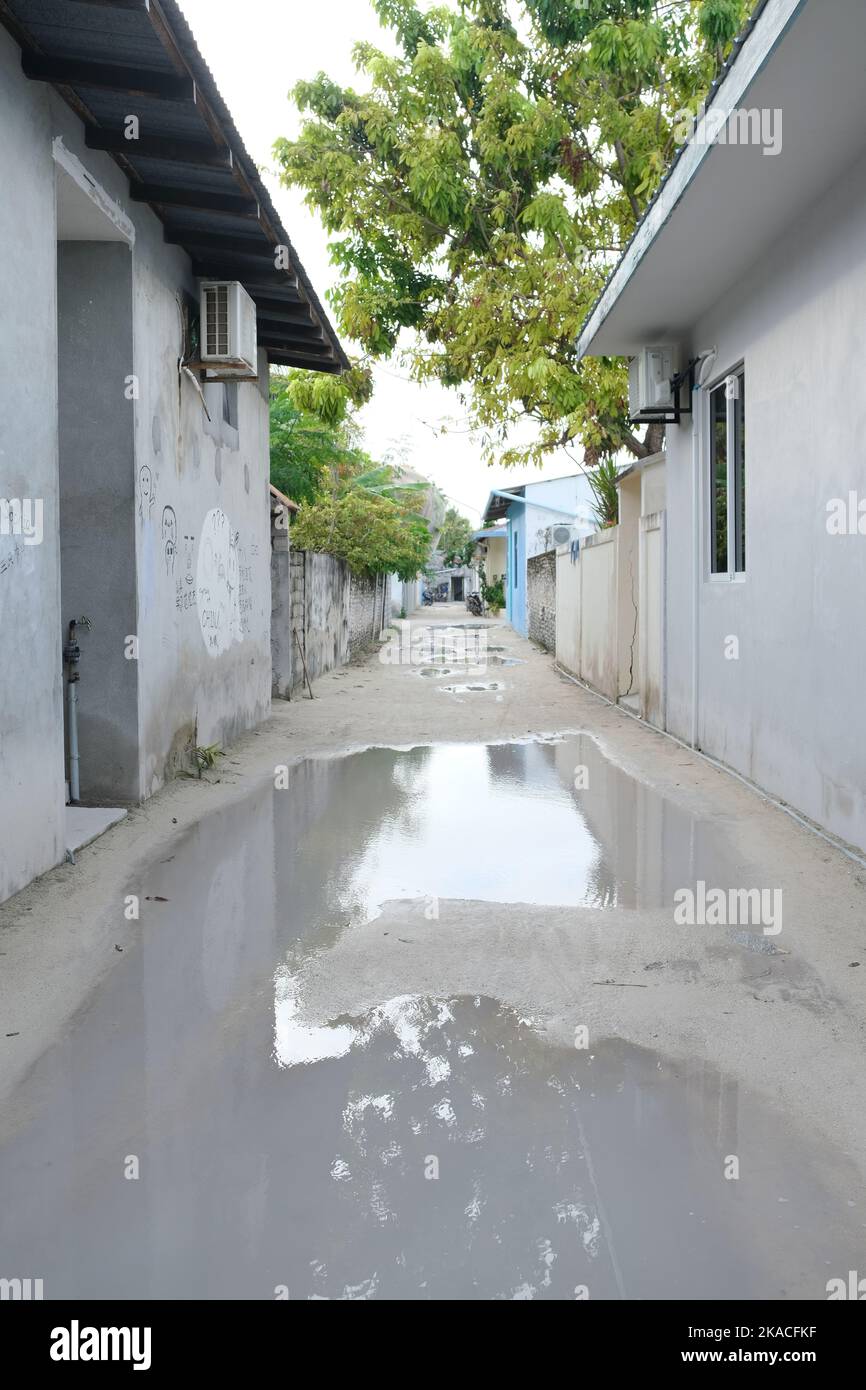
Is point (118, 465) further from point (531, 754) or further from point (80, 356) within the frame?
point (531, 754)

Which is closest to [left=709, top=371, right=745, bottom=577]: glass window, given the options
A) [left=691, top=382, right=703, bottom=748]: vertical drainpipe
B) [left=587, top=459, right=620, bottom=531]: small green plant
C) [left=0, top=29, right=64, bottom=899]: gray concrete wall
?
[left=691, top=382, right=703, bottom=748]: vertical drainpipe

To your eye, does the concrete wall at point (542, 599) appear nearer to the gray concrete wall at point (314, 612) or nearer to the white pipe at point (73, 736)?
the gray concrete wall at point (314, 612)

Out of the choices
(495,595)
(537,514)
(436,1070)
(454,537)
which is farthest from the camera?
(454,537)

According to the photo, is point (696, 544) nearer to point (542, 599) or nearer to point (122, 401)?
point (122, 401)

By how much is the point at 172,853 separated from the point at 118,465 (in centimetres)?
259

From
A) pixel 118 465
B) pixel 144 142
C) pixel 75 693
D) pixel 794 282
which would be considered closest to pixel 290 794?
pixel 75 693

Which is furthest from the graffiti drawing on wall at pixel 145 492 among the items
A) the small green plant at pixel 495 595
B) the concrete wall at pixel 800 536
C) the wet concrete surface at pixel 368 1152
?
the small green plant at pixel 495 595

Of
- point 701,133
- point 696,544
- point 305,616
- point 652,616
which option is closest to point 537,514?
point 305,616

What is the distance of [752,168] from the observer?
5891mm

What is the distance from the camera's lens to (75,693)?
696 centimetres

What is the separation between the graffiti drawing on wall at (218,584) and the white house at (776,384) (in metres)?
3.78

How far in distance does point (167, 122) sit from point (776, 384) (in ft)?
13.4

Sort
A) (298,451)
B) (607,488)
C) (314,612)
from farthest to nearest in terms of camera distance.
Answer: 1. (298,451)
2. (314,612)
3. (607,488)

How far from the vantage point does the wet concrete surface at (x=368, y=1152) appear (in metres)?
2.36
